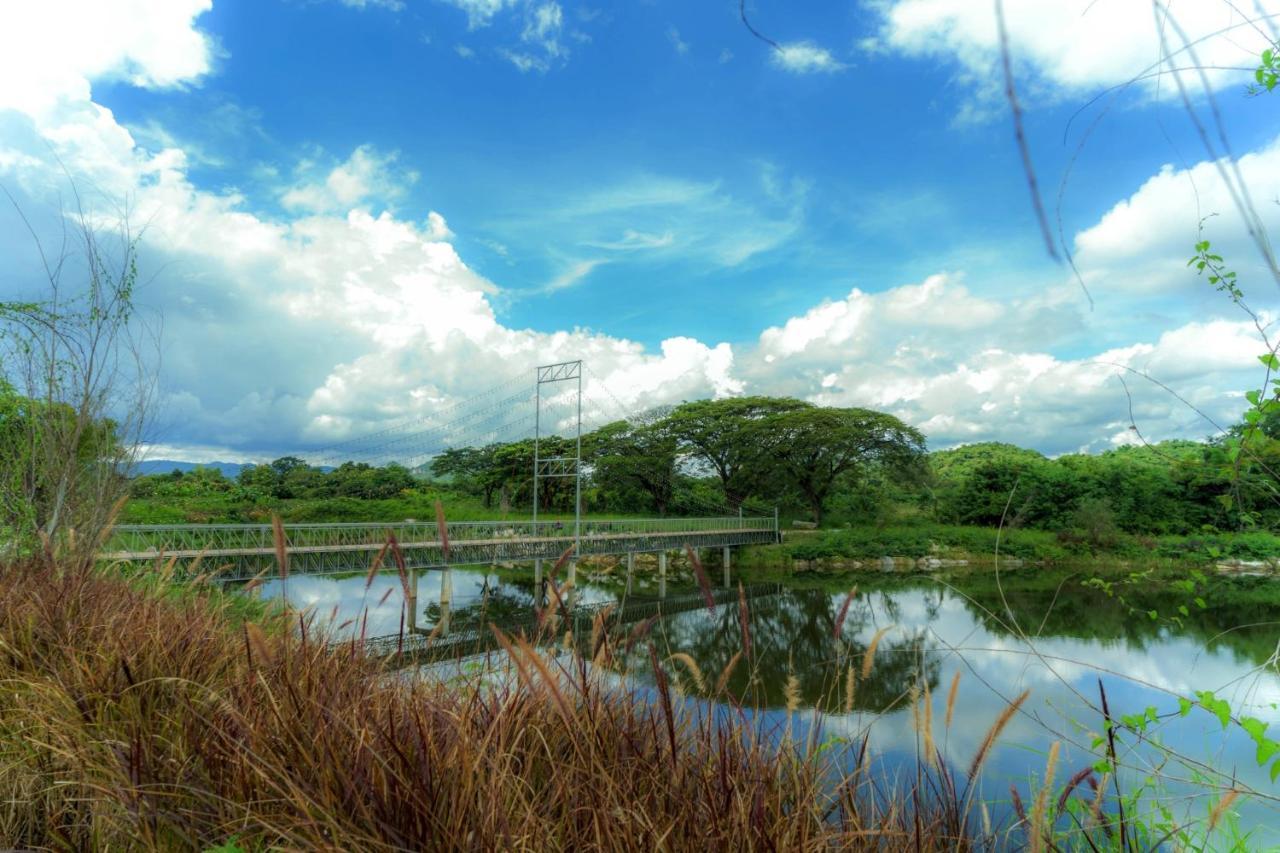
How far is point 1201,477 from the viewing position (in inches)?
110

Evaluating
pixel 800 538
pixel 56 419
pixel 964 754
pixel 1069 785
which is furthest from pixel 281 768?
pixel 800 538

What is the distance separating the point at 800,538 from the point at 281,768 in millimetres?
30616

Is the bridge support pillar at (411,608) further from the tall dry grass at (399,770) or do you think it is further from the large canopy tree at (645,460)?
the large canopy tree at (645,460)

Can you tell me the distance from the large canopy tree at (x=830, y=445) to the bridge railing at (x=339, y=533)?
9.24 ft

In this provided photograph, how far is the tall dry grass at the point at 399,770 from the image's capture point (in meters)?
1.36

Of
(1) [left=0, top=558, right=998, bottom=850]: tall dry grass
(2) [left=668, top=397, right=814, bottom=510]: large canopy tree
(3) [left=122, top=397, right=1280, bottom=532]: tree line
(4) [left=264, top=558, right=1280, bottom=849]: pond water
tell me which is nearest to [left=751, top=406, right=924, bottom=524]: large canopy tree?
(3) [left=122, top=397, right=1280, bottom=532]: tree line

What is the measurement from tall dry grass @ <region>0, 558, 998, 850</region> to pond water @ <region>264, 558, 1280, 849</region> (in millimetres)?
266

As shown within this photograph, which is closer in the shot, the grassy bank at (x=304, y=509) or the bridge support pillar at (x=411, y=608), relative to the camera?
the bridge support pillar at (x=411, y=608)

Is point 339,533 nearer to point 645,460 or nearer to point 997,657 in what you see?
point 997,657

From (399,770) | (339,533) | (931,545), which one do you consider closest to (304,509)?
(339,533)

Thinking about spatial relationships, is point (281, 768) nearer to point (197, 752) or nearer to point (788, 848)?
point (197, 752)

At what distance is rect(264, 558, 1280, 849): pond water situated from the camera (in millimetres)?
3334

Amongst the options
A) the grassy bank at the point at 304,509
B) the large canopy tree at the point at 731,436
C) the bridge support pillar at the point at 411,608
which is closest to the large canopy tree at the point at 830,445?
the large canopy tree at the point at 731,436

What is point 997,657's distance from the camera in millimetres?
12016
